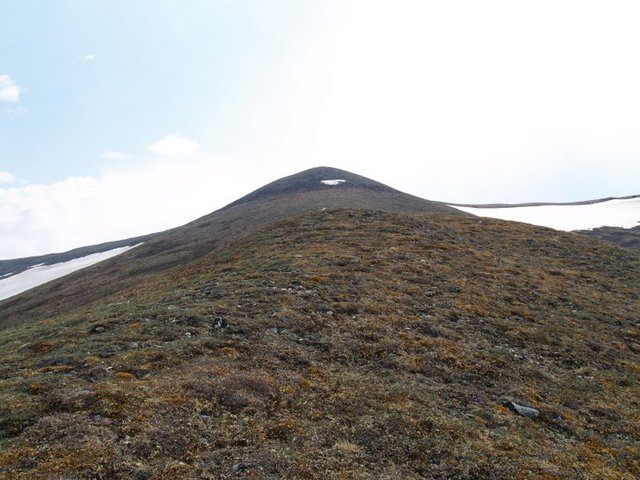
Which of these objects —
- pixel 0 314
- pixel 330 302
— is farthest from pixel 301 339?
pixel 0 314

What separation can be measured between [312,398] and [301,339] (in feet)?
14.7

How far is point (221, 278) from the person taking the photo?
26.8 metres

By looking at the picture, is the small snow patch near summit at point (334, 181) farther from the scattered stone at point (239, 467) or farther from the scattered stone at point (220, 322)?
the scattered stone at point (239, 467)

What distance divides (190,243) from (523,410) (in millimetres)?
54538

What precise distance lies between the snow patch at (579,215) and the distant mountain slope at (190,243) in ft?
74.3

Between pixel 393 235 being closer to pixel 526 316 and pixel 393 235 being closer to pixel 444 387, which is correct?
pixel 526 316

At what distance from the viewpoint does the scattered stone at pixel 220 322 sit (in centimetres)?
1831

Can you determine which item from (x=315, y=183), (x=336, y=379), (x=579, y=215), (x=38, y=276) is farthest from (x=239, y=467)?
(x=38, y=276)

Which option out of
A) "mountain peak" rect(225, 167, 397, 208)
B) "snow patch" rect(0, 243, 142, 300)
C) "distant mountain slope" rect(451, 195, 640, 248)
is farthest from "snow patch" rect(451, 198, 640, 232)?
"snow patch" rect(0, 243, 142, 300)

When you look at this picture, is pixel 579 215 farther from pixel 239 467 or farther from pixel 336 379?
pixel 239 467

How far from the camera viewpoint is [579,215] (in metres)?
87.4

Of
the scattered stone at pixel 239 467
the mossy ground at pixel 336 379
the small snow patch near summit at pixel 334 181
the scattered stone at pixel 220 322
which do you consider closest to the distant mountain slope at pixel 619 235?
the mossy ground at pixel 336 379

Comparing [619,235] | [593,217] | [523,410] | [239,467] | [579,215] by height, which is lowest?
[619,235]

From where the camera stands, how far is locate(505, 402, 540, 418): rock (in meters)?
13.9
